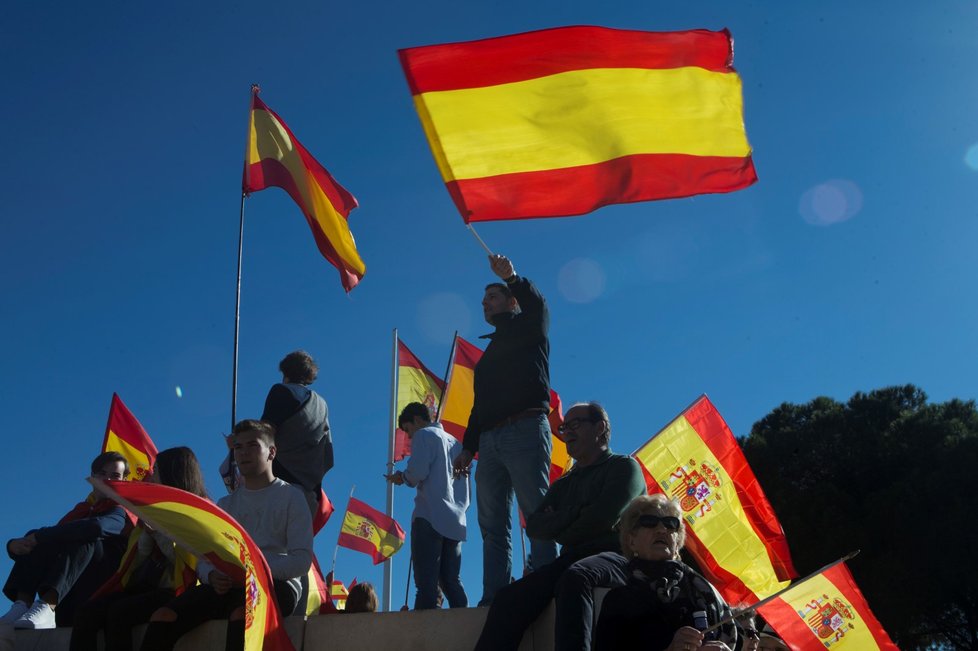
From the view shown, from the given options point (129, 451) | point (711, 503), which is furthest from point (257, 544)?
point (129, 451)

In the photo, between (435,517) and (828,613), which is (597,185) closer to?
(435,517)

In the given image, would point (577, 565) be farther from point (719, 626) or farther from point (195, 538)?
point (195, 538)

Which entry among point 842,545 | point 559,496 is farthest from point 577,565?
point 842,545

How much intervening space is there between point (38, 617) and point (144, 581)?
1.15 m

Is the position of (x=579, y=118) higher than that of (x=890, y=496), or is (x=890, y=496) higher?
(x=890, y=496)

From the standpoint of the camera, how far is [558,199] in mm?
6539

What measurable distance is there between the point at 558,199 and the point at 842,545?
759 inches

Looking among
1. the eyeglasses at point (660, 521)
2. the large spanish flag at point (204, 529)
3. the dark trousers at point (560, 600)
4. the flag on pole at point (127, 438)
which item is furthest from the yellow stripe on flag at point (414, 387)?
the eyeglasses at point (660, 521)

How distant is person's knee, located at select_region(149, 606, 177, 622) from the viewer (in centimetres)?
474

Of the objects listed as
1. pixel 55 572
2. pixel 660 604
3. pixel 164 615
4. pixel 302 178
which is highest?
pixel 302 178

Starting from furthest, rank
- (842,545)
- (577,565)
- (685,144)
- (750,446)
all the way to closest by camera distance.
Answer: (750,446) → (842,545) → (685,144) → (577,565)

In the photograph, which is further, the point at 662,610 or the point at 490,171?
the point at 490,171

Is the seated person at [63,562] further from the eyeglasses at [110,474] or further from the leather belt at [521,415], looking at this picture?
the leather belt at [521,415]

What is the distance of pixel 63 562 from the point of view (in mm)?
5984
